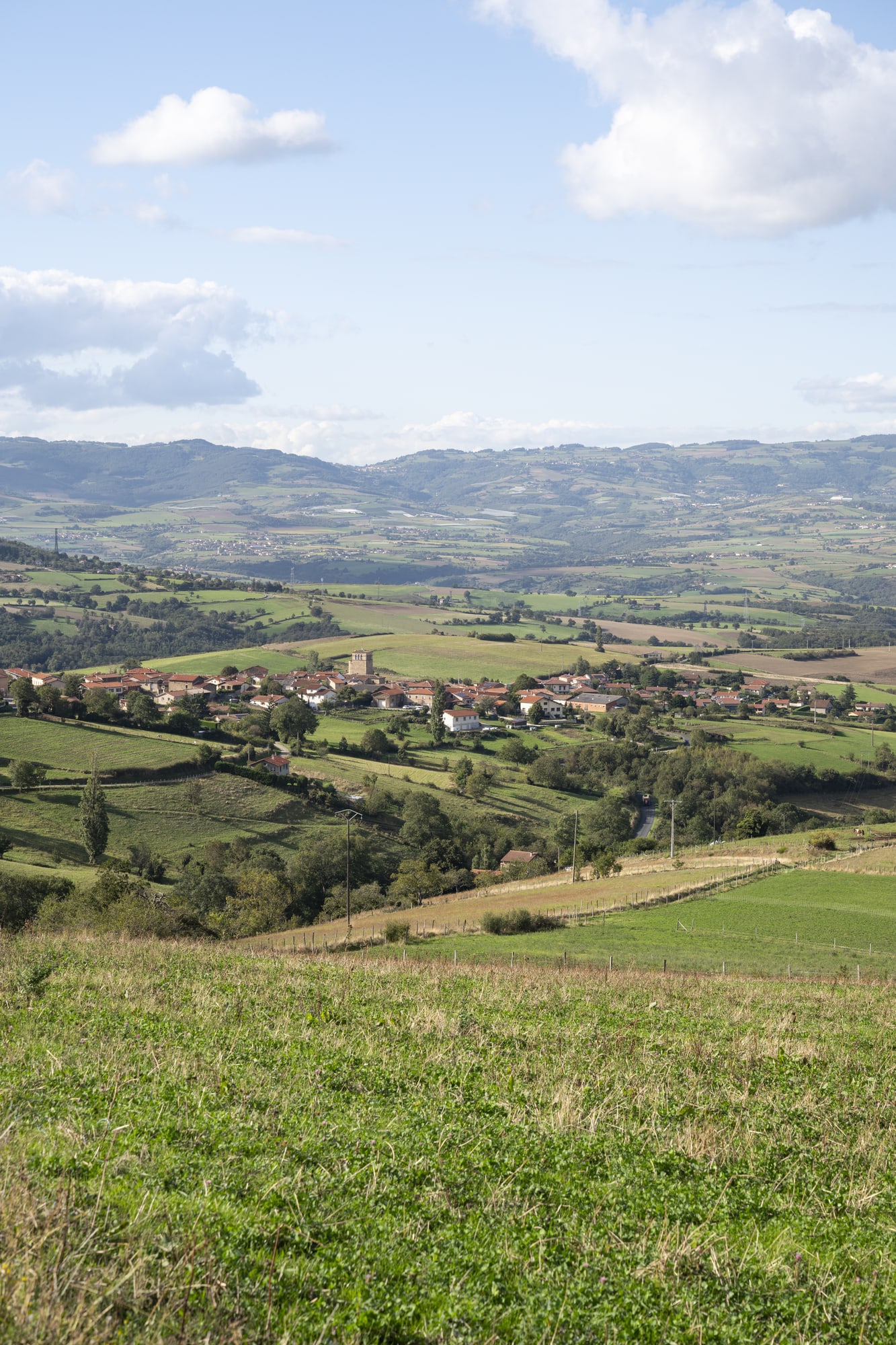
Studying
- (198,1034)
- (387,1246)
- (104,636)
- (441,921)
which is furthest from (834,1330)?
(104,636)

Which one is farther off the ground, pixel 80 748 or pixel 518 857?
pixel 80 748

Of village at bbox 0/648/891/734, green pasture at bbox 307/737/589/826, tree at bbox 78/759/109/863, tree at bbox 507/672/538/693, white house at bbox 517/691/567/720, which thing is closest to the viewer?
tree at bbox 78/759/109/863

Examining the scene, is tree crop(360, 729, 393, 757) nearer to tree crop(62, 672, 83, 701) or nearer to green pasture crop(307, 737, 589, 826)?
green pasture crop(307, 737, 589, 826)

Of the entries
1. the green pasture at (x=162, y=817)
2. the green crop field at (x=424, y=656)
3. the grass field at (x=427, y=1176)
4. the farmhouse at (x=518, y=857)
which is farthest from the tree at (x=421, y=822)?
the green crop field at (x=424, y=656)

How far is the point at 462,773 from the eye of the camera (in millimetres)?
84062

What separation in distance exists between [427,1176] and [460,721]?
337 feet

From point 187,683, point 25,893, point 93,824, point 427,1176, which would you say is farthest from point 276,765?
point 427,1176

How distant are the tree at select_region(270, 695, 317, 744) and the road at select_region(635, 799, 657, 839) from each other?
107 ft

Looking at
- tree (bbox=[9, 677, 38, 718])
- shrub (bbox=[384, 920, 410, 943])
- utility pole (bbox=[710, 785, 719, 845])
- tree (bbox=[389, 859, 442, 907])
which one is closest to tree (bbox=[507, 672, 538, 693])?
utility pole (bbox=[710, 785, 719, 845])

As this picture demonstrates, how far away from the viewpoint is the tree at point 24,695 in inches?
3152

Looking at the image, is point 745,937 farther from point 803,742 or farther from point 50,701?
point 803,742

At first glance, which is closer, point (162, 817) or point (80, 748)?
point (162, 817)

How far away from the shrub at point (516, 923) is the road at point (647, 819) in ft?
145

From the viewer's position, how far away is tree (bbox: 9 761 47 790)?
207 ft
